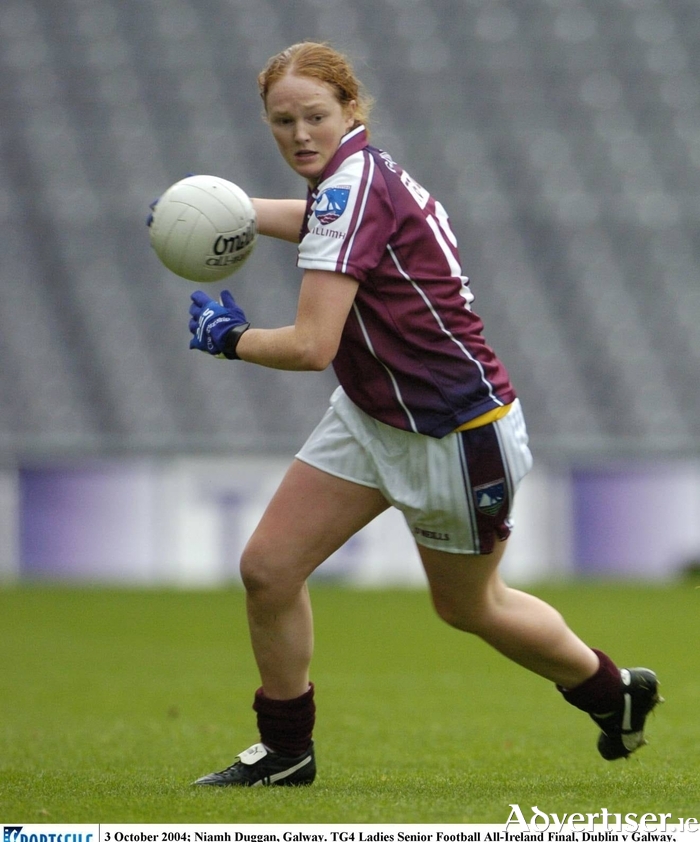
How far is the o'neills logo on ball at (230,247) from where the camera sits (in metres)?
4.36

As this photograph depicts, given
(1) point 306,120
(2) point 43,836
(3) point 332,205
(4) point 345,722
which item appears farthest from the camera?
(4) point 345,722

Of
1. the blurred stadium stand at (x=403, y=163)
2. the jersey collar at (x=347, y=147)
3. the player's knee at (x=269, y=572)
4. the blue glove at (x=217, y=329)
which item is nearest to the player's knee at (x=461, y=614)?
the player's knee at (x=269, y=572)

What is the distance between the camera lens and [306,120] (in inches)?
161

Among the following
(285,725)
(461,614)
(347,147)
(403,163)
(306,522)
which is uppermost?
(403,163)

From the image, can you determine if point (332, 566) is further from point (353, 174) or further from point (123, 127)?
point (353, 174)

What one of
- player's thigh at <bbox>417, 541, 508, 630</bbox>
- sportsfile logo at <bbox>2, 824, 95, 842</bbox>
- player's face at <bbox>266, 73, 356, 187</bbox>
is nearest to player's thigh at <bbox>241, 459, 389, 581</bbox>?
player's thigh at <bbox>417, 541, 508, 630</bbox>

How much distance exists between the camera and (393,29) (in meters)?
24.4

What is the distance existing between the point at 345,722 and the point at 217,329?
2564 mm

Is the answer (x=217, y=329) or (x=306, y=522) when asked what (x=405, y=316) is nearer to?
(x=217, y=329)

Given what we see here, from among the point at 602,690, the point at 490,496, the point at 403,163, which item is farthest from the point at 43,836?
the point at 403,163

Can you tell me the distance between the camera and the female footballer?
4.00 m

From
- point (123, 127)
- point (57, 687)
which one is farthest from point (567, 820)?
point (123, 127)

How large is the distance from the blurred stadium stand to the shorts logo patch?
14.8 meters

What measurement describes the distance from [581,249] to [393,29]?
214 inches
